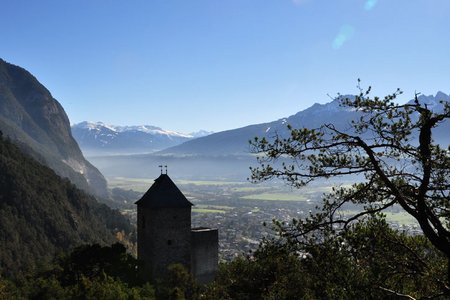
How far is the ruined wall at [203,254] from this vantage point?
122 ft

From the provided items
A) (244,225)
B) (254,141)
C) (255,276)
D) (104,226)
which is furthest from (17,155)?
(254,141)

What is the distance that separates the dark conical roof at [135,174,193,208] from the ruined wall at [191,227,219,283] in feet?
9.22

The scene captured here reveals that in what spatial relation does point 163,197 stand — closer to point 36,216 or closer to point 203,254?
point 203,254

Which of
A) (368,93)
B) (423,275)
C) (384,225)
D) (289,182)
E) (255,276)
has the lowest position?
(255,276)

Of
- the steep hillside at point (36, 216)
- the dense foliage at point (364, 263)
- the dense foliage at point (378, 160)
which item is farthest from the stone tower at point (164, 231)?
the steep hillside at point (36, 216)

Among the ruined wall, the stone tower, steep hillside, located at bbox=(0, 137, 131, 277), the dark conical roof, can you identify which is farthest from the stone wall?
steep hillside, located at bbox=(0, 137, 131, 277)

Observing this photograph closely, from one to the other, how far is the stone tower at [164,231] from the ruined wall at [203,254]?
1.32 m

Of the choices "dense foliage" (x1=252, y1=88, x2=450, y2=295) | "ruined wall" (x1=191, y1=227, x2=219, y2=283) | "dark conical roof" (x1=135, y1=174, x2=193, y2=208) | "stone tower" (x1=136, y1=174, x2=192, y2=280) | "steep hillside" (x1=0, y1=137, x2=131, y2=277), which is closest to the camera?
"dense foliage" (x1=252, y1=88, x2=450, y2=295)

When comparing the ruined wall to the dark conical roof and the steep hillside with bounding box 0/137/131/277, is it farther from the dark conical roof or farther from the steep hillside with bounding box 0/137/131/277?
the steep hillside with bounding box 0/137/131/277

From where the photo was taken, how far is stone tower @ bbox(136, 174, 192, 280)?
3512 cm

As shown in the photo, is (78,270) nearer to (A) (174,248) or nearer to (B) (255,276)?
(A) (174,248)

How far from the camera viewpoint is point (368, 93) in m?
10.1

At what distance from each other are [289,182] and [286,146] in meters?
0.94

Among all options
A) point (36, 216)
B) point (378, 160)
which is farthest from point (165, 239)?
point (36, 216)
